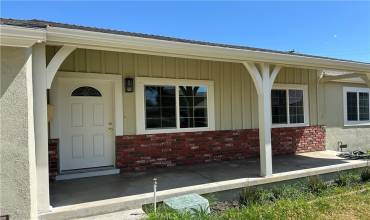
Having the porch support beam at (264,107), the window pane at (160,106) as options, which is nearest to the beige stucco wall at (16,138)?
the window pane at (160,106)

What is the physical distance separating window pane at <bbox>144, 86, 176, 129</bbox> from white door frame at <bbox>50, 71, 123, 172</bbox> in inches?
26.6

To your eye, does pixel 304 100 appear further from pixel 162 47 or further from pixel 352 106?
pixel 162 47

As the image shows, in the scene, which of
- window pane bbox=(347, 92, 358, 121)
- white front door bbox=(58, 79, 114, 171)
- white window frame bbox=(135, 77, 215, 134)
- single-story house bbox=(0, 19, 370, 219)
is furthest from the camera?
window pane bbox=(347, 92, 358, 121)

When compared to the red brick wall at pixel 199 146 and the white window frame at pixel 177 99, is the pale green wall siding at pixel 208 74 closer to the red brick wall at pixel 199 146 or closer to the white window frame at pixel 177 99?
the white window frame at pixel 177 99

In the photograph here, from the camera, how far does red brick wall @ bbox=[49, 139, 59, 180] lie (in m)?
5.97

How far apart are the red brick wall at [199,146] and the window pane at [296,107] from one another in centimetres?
34

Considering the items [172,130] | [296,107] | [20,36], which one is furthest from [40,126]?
[296,107]

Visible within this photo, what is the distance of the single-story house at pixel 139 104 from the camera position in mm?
3773

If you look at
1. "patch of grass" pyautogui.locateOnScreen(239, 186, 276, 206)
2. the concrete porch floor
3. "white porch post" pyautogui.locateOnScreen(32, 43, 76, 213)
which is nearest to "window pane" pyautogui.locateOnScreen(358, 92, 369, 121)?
the concrete porch floor

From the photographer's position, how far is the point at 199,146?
7773mm

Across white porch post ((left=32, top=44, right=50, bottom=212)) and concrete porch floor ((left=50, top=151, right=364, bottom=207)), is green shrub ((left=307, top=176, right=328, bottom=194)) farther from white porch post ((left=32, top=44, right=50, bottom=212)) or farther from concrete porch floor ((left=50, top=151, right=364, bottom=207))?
white porch post ((left=32, top=44, right=50, bottom=212))

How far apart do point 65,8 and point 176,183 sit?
563 cm

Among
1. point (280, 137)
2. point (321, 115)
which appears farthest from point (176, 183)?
point (321, 115)

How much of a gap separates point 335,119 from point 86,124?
8554mm
